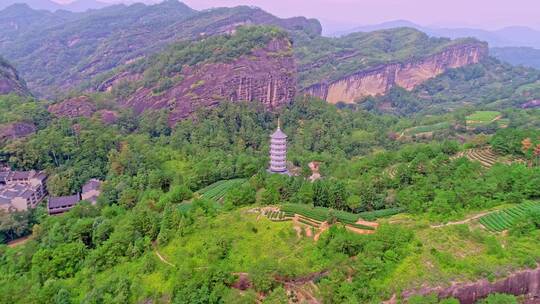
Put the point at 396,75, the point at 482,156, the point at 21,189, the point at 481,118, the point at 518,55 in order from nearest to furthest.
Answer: the point at 482,156 < the point at 21,189 < the point at 481,118 < the point at 396,75 < the point at 518,55

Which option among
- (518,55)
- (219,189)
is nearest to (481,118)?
(219,189)

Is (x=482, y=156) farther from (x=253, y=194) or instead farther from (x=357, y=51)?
(x=357, y=51)

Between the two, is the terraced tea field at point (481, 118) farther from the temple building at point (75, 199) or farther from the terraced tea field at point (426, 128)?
the temple building at point (75, 199)

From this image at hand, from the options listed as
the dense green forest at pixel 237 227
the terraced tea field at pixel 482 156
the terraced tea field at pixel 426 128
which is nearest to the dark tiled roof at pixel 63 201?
the dense green forest at pixel 237 227

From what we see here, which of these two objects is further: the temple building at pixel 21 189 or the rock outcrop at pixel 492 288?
the temple building at pixel 21 189

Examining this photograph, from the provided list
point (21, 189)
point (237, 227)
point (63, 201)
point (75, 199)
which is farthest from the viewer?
point (21, 189)

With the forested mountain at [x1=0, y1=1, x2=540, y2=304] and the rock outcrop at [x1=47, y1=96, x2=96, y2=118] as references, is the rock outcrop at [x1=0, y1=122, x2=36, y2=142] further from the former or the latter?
the rock outcrop at [x1=47, y1=96, x2=96, y2=118]

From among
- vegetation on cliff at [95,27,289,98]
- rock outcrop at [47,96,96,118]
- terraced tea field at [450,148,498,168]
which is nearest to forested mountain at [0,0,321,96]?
vegetation on cliff at [95,27,289,98]
